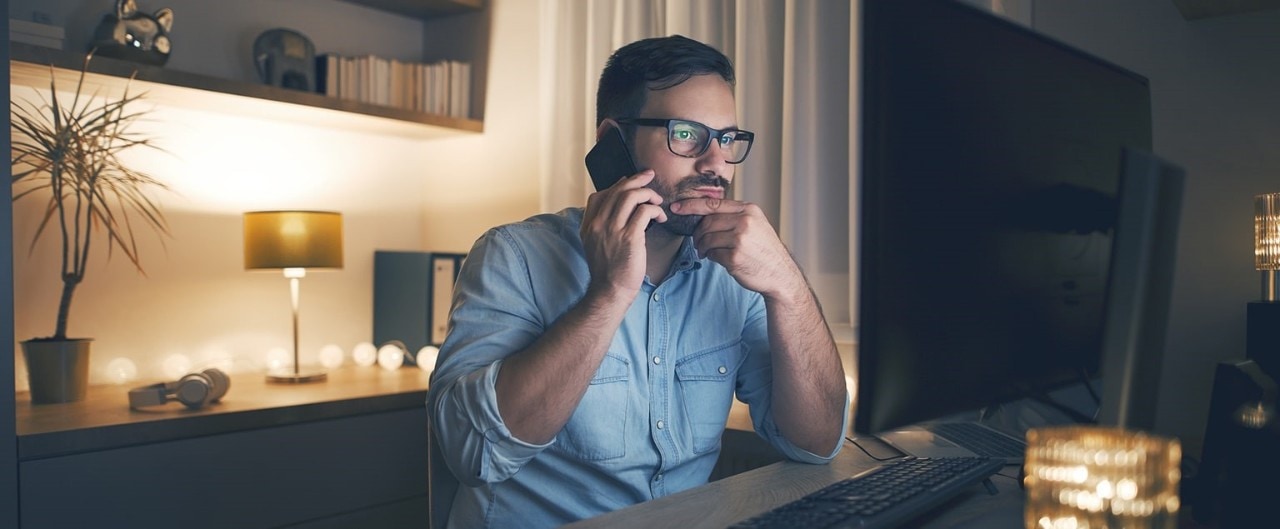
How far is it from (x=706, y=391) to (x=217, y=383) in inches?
53.6

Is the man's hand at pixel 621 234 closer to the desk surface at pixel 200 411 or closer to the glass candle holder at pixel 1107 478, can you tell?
the glass candle holder at pixel 1107 478

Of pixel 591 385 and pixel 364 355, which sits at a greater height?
pixel 591 385

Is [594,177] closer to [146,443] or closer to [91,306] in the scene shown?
[146,443]

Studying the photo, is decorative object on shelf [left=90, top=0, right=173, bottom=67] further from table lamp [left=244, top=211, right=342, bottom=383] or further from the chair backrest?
the chair backrest

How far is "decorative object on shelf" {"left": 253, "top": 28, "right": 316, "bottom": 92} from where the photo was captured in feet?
9.04

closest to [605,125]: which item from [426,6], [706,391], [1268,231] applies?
[706,391]

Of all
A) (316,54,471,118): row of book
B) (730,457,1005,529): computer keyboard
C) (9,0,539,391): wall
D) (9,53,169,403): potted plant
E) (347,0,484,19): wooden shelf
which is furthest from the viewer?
(347,0,484,19): wooden shelf

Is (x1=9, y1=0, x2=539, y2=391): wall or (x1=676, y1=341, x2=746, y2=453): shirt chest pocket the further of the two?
(x1=9, y1=0, x2=539, y2=391): wall

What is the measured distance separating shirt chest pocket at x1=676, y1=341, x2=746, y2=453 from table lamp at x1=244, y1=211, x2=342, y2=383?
1.59m

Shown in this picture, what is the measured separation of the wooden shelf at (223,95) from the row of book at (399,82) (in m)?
0.07

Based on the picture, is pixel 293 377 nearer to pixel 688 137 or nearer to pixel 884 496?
pixel 688 137

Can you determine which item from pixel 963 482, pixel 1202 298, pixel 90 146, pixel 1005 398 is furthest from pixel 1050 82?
pixel 90 146

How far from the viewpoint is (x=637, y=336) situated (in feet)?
4.43

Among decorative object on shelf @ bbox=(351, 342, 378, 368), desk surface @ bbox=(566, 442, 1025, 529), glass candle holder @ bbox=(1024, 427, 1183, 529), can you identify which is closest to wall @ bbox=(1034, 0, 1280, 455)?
desk surface @ bbox=(566, 442, 1025, 529)
